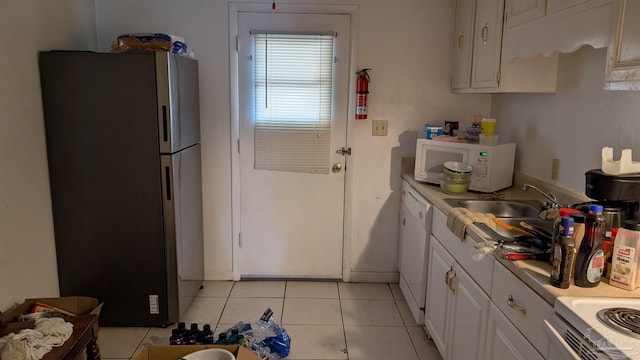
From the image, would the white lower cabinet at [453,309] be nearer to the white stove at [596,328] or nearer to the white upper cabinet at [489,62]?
the white stove at [596,328]

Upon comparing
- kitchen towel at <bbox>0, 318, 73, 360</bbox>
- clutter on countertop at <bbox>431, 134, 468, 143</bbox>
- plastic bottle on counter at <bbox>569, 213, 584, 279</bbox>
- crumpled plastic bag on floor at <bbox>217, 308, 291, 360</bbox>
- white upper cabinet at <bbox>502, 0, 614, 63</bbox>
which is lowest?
crumpled plastic bag on floor at <bbox>217, 308, 291, 360</bbox>

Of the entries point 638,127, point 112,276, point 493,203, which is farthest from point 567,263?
point 112,276

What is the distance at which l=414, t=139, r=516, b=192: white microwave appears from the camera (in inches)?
105

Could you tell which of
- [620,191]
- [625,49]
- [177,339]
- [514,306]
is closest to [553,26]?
[625,49]

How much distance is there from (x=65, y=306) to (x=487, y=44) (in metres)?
2.71

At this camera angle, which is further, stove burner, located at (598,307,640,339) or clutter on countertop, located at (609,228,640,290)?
clutter on countertop, located at (609,228,640,290)

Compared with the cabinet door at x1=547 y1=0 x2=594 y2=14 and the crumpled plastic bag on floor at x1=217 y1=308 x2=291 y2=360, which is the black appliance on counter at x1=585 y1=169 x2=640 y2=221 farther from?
the crumpled plastic bag on floor at x1=217 y1=308 x2=291 y2=360

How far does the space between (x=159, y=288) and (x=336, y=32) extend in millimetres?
2115

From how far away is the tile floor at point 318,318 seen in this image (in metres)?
2.65

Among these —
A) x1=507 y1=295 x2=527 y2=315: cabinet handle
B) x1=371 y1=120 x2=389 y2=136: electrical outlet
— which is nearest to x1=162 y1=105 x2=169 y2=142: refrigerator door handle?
x1=371 y1=120 x2=389 y2=136: electrical outlet

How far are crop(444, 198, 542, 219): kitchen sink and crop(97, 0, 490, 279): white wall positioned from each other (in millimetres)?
1025

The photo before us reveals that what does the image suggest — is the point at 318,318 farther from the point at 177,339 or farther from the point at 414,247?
the point at 177,339

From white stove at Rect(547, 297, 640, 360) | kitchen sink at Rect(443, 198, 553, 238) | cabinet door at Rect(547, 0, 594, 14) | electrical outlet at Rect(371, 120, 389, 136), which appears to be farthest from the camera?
electrical outlet at Rect(371, 120, 389, 136)

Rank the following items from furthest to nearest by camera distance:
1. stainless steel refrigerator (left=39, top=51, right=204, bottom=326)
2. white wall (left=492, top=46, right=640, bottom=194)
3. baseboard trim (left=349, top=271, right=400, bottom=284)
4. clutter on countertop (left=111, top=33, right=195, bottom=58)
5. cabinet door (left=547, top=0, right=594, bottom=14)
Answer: baseboard trim (left=349, top=271, right=400, bottom=284), clutter on countertop (left=111, top=33, right=195, bottom=58), stainless steel refrigerator (left=39, top=51, right=204, bottom=326), white wall (left=492, top=46, right=640, bottom=194), cabinet door (left=547, top=0, right=594, bottom=14)
